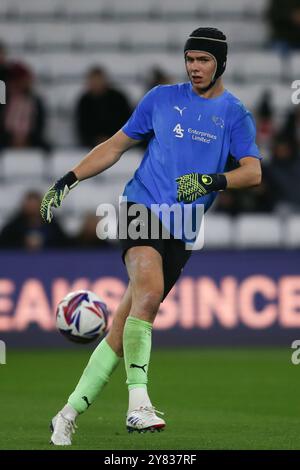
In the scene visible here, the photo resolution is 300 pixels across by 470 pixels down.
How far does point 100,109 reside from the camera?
1573 centimetres

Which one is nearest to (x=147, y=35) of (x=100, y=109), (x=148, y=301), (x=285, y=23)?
(x=285, y=23)

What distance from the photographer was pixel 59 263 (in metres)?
14.1

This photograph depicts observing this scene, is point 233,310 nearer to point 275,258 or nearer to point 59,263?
point 275,258

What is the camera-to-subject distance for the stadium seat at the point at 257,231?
1521 cm

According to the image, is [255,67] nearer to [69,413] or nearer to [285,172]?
[285,172]

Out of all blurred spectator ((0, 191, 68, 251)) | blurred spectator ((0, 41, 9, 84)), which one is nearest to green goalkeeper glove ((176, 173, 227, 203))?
blurred spectator ((0, 191, 68, 251))

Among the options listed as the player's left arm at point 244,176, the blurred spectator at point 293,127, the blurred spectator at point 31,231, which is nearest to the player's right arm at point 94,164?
the player's left arm at point 244,176

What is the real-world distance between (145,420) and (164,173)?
57.8 inches

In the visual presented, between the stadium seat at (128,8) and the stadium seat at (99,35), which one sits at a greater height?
the stadium seat at (128,8)

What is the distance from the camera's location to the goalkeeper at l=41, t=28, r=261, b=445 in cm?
736

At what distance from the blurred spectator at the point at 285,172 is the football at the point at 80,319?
7.23 m

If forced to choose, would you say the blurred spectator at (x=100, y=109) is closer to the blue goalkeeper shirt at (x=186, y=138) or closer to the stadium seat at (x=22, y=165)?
the stadium seat at (x=22, y=165)
